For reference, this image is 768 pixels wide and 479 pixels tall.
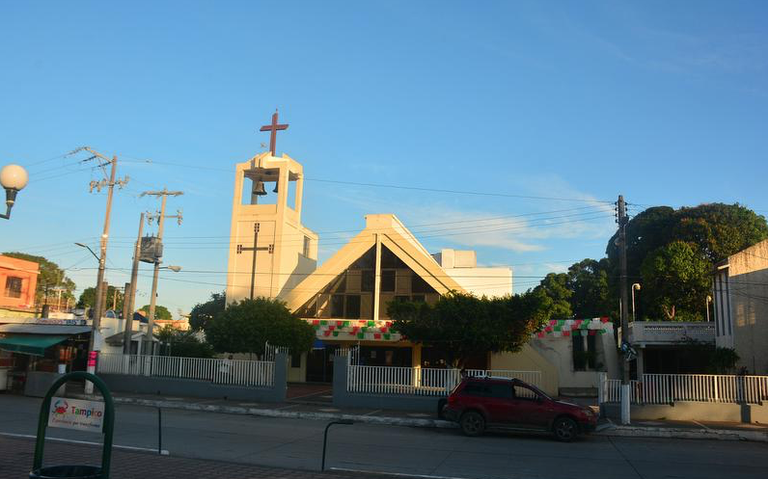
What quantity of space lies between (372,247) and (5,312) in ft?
69.0

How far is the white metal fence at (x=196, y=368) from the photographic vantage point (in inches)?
989

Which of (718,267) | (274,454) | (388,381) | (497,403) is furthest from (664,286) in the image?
(274,454)

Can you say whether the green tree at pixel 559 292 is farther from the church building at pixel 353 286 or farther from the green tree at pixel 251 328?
the green tree at pixel 251 328

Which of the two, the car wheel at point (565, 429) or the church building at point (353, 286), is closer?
the car wheel at point (565, 429)

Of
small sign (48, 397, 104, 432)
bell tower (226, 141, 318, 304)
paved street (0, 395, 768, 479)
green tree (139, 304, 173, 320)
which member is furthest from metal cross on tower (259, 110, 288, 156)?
green tree (139, 304, 173, 320)

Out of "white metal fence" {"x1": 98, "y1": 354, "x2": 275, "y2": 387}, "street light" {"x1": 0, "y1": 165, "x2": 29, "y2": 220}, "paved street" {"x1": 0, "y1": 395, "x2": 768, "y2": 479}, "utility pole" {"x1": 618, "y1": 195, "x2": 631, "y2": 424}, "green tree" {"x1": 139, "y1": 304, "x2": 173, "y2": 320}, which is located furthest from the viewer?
"green tree" {"x1": 139, "y1": 304, "x2": 173, "y2": 320}

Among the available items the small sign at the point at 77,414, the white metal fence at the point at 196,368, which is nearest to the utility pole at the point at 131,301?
the white metal fence at the point at 196,368

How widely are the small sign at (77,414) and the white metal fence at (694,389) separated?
18162 millimetres

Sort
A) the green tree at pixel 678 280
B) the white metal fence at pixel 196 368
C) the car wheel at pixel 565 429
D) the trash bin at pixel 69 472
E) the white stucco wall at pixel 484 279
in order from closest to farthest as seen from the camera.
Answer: the trash bin at pixel 69 472 < the car wheel at pixel 565 429 < the white metal fence at pixel 196 368 < the green tree at pixel 678 280 < the white stucco wall at pixel 484 279

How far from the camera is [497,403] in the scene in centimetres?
1719

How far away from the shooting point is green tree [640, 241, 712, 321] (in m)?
41.2

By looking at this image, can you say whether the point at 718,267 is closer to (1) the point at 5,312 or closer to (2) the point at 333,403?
(2) the point at 333,403

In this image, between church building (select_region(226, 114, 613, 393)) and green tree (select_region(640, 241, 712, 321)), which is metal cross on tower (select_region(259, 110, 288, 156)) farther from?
green tree (select_region(640, 241, 712, 321))

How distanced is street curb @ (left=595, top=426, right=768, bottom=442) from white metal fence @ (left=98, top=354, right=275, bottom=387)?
43.0ft
